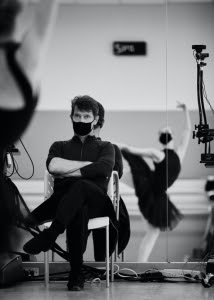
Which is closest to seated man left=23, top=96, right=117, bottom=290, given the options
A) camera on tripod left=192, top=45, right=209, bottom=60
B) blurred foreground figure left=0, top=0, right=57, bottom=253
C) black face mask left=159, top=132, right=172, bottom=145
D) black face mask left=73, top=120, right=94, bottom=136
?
black face mask left=73, top=120, right=94, bottom=136

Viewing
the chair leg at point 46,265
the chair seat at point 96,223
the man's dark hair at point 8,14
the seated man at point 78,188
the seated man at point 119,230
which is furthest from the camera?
the seated man at point 119,230

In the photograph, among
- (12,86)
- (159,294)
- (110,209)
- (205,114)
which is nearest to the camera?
(12,86)

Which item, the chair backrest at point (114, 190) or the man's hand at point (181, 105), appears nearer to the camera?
the chair backrest at point (114, 190)

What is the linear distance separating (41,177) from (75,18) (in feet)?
3.37

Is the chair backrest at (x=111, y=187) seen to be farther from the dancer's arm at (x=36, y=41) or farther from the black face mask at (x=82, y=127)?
the dancer's arm at (x=36, y=41)

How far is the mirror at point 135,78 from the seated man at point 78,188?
521mm

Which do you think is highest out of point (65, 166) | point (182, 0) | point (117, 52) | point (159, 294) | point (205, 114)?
point (182, 0)

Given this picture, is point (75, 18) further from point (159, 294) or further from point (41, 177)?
point (159, 294)

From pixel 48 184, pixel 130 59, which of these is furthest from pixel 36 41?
pixel 130 59

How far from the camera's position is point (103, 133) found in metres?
3.85

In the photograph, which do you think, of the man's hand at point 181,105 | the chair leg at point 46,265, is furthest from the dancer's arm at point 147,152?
the chair leg at point 46,265

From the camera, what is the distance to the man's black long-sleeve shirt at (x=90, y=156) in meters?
3.10

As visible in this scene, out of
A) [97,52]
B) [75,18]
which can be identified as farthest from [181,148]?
[75,18]

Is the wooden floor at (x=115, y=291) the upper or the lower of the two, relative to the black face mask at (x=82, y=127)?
lower
